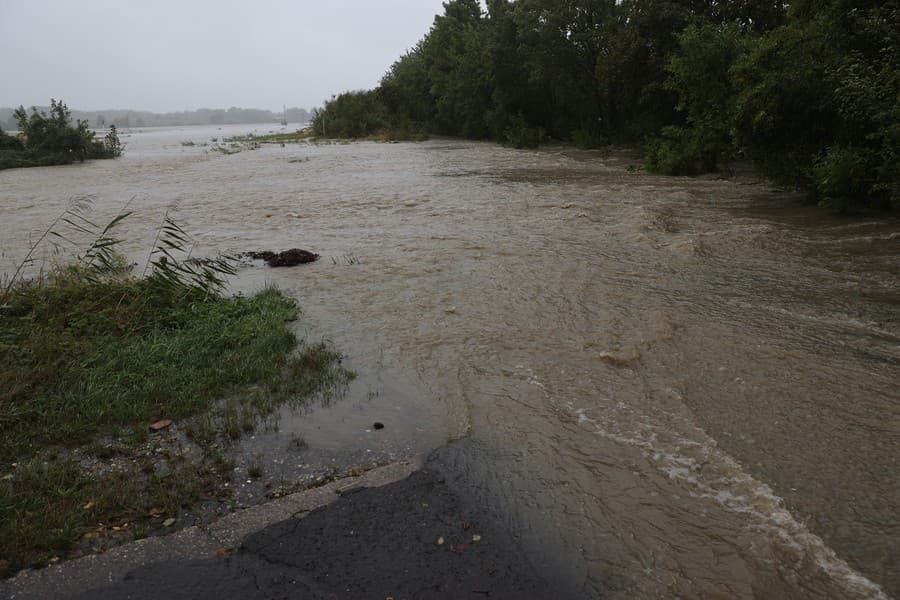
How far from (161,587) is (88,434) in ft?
6.67

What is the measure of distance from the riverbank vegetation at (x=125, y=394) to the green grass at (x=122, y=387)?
0.01 metres

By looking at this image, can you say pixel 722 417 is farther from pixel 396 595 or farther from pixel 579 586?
pixel 396 595

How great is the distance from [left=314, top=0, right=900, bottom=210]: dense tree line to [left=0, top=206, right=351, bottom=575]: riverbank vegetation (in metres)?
10.2

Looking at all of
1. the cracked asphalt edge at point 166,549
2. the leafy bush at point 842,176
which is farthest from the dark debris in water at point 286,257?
the leafy bush at point 842,176

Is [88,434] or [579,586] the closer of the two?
[579,586]

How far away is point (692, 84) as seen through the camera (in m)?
18.3

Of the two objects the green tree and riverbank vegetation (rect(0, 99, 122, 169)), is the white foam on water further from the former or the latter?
riverbank vegetation (rect(0, 99, 122, 169))

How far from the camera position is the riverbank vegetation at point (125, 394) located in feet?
11.8

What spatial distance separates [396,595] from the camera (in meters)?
2.99

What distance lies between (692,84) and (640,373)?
15888 millimetres

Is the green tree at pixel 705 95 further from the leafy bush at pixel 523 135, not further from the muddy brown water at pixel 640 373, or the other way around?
the leafy bush at pixel 523 135

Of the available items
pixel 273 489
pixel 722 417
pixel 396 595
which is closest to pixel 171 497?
pixel 273 489

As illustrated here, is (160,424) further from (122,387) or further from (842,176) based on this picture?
(842,176)

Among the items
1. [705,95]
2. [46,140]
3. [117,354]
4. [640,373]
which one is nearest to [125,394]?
[117,354]
